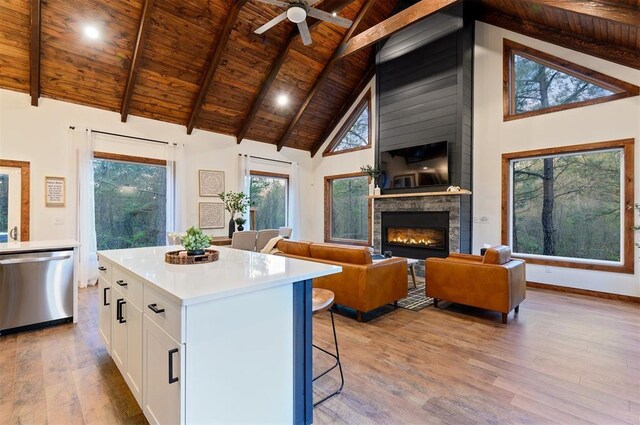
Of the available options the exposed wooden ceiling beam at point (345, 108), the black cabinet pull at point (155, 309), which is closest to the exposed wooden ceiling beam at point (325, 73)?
the exposed wooden ceiling beam at point (345, 108)

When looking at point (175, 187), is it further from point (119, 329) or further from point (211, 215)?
point (119, 329)

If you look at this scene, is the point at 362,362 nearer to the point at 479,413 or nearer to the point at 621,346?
the point at 479,413

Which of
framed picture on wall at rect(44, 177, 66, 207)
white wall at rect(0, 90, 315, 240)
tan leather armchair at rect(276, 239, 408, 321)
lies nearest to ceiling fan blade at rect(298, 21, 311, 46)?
tan leather armchair at rect(276, 239, 408, 321)

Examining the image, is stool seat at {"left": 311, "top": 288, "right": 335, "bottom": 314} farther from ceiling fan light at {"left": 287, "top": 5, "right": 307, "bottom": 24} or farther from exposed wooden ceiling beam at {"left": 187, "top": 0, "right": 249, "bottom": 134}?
exposed wooden ceiling beam at {"left": 187, "top": 0, "right": 249, "bottom": 134}

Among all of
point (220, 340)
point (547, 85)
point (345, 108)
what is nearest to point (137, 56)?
point (345, 108)

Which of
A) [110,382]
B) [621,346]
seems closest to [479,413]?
[621,346]

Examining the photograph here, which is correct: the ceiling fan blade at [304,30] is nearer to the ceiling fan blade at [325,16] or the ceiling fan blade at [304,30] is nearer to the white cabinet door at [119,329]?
the ceiling fan blade at [325,16]

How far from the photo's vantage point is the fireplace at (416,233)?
5.61 m

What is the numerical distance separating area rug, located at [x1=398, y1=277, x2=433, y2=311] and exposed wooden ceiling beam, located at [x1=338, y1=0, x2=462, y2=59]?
4204 millimetres

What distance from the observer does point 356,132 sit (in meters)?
7.83

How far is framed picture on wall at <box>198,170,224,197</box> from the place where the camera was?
6.57 metres

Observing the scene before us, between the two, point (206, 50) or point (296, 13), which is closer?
Result: point (296, 13)

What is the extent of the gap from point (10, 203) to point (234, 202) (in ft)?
11.6

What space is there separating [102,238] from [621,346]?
7.20 metres
